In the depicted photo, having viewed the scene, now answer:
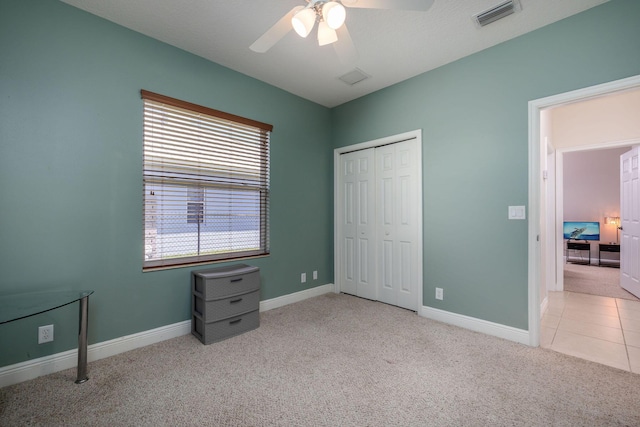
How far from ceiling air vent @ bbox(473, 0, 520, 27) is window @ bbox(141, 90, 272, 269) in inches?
86.7

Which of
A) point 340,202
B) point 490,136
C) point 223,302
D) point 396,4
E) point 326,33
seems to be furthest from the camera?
point 340,202

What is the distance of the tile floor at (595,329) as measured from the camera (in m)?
2.20

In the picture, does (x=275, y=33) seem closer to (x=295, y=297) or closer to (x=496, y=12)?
(x=496, y=12)

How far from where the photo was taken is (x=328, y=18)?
155 centimetres

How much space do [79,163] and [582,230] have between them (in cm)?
893

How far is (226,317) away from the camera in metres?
2.48

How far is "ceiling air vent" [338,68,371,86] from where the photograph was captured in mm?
3014

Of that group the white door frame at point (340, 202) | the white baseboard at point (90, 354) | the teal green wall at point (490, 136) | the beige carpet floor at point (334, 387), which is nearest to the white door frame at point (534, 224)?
the teal green wall at point (490, 136)

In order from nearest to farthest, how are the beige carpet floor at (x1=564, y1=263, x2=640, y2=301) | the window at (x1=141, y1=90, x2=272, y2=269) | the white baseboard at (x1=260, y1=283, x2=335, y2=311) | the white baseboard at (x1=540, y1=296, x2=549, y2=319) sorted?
the window at (x1=141, y1=90, x2=272, y2=269), the white baseboard at (x1=540, y1=296, x2=549, y2=319), the white baseboard at (x1=260, y1=283, x2=335, y2=311), the beige carpet floor at (x1=564, y1=263, x2=640, y2=301)

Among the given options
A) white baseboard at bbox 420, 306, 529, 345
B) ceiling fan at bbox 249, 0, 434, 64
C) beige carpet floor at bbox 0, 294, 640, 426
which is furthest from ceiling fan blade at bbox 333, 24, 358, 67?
white baseboard at bbox 420, 306, 529, 345

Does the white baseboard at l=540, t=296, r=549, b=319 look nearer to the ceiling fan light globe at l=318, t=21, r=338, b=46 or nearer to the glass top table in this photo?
the ceiling fan light globe at l=318, t=21, r=338, b=46

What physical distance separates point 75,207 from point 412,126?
322 cm

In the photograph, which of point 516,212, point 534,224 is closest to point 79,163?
point 516,212

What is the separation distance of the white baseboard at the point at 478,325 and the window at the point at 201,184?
1974mm
